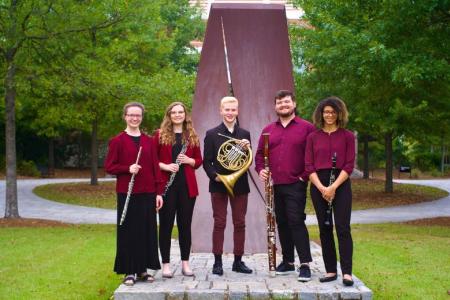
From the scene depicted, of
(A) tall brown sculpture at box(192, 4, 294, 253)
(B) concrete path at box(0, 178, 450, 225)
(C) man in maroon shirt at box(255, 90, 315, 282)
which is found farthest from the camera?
(B) concrete path at box(0, 178, 450, 225)

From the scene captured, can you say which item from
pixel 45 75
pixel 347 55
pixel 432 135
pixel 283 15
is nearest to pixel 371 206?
pixel 432 135

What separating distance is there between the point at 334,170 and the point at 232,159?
1.12 meters

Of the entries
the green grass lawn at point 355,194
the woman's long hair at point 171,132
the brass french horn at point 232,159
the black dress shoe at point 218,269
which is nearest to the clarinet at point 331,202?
the brass french horn at point 232,159

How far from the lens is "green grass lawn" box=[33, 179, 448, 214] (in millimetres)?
20047

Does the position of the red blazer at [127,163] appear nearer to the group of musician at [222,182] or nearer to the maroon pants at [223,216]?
the group of musician at [222,182]

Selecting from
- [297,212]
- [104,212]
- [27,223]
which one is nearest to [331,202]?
[297,212]

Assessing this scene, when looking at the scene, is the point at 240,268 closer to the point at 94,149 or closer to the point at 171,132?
the point at 171,132

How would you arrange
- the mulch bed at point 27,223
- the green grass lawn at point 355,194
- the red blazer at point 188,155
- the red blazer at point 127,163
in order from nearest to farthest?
the red blazer at point 127,163 < the red blazer at point 188,155 < the mulch bed at point 27,223 < the green grass lawn at point 355,194

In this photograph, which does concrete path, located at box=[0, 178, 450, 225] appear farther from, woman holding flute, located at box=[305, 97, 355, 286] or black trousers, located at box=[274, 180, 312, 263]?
woman holding flute, located at box=[305, 97, 355, 286]

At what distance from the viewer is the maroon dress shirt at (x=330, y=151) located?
6.18 metres

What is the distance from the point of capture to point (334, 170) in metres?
6.20

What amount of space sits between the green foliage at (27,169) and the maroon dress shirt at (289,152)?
1104 inches

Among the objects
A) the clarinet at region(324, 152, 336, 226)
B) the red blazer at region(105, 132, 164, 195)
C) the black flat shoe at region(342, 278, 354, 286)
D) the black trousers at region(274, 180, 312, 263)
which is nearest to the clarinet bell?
the clarinet at region(324, 152, 336, 226)

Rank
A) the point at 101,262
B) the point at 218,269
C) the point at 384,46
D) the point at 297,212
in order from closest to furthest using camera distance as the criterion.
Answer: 1. the point at 297,212
2. the point at 218,269
3. the point at 101,262
4. the point at 384,46
